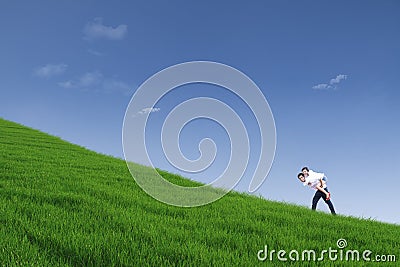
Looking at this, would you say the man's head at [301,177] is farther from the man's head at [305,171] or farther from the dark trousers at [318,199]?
the dark trousers at [318,199]

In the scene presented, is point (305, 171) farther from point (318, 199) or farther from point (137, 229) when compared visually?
point (137, 229)

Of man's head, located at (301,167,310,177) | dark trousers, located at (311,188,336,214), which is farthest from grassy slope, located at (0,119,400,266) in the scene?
man's head, located at (301,167,310,177)

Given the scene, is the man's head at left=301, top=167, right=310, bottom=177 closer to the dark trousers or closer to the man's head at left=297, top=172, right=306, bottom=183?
the man's head at left=297, top=172, right=306, bottom=183

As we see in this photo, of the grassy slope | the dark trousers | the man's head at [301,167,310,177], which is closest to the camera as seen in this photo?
the grassy slope

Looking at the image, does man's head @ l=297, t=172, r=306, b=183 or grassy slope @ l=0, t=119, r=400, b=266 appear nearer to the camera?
grassy slope @ l=0, t=119, r=400, b=266

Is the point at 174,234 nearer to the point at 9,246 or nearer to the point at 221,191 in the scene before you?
the point at 9,246

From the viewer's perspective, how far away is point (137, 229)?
6094mm

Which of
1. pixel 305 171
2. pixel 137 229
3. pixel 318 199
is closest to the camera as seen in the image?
pixel 137 229

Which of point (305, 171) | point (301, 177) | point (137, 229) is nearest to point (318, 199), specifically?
point (301, 177)

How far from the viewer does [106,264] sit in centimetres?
467

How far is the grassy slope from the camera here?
4910 mm

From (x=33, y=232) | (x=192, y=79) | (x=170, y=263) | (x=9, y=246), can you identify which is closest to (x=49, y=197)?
(x=33, y=232)

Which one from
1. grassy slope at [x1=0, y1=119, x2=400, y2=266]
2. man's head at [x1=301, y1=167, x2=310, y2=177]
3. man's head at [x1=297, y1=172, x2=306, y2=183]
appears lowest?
grassy slope at [x1=0, y1=119, x2=400, y2=266]

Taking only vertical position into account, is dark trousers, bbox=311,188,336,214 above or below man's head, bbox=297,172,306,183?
below
